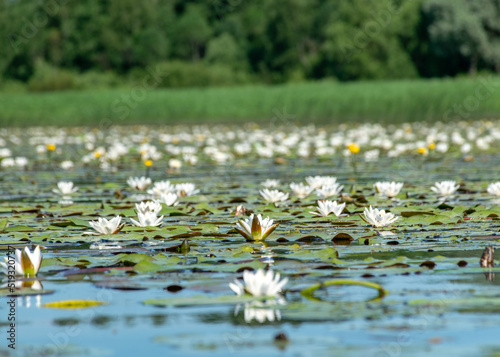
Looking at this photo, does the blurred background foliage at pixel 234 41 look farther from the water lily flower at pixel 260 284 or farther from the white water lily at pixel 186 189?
the water lily flower at pixel 260 284

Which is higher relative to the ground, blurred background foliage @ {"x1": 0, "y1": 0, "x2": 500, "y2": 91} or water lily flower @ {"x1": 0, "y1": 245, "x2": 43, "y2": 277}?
blurred background foliage @ {"x1": 0, "y1": 0, "x2": 500, "y2": 91}

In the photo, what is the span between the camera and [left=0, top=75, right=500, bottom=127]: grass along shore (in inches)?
1070

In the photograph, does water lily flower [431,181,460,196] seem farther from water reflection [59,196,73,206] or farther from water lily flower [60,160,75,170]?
water lily flower [60,160,75,170]

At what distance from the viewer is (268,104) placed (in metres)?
30.7

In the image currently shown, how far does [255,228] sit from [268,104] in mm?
26634

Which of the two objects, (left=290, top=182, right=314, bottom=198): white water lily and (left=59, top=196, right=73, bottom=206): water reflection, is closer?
(left=290, top=182, right=314, bottom=198): white water lily

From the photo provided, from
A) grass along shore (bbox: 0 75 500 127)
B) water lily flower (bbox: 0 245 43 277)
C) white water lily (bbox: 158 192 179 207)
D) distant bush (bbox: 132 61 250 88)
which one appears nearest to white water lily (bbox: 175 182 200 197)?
white water lily (bbox: 158 192 179 207)

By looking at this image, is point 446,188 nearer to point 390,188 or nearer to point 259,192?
point 390,188

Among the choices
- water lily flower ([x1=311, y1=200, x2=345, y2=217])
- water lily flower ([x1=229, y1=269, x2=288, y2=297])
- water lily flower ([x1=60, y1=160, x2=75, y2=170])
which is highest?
water lily flower ([x1=60, y1=160, x2=75, y2=170])

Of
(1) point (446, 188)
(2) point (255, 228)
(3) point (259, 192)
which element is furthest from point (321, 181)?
(2) point (255, 228)

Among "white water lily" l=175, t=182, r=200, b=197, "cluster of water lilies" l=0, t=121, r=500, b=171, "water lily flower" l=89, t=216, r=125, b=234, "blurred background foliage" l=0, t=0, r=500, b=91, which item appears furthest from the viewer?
"blurred background foliage" l=0, t=0, r=500, b=91

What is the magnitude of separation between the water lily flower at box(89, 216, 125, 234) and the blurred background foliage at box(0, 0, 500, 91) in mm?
47304

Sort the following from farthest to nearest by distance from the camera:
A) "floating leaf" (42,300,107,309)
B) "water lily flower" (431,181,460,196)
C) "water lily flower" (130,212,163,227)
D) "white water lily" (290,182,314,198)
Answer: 1. "white water lily" (290,182,314,198)
2. "water lily flower" (431,181,460,196)
3. "water lily flower" (130,212,163,227)
4. "floating leaf" (42,300,107,309)

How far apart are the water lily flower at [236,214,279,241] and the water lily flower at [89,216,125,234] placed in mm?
686
